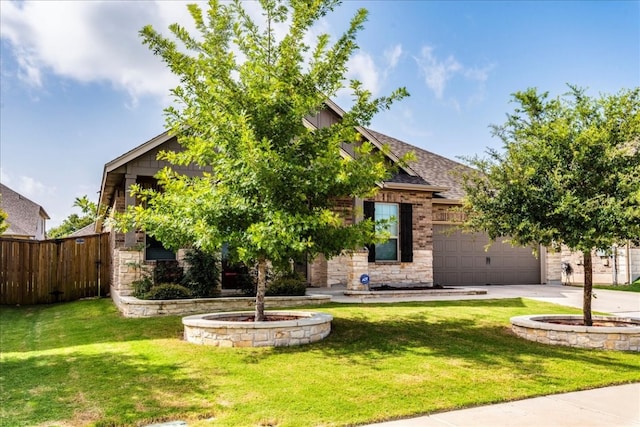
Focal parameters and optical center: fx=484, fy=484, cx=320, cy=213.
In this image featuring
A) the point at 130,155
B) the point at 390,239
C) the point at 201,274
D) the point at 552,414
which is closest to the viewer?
the point at 552,414

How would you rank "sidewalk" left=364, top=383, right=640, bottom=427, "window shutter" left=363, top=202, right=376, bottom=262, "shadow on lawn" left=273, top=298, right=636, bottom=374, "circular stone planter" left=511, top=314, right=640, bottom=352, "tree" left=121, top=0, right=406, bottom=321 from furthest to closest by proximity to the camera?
"window shutter" left=363, top=202, right=376, bottom=262, "circular stone planter" left=511, top=314, right=640, bottom=352, "tree" left=121, top=0, right=406, bottom=321, "shadow on lawn" left=273, top=298, right=636, bottom=374, "sidewalk" left=364, top=383, right=640, bottom=427

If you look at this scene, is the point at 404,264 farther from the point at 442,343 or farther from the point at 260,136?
the point at 260,136

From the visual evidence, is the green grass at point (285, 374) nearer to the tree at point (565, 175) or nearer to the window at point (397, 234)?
the tree at point (565, 175)

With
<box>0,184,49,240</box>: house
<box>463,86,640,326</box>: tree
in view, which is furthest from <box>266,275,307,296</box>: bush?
<box>0,184,49,240</box>: house

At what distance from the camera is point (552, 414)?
4840 mm

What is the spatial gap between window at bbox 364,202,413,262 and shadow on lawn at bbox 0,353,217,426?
9.55 m

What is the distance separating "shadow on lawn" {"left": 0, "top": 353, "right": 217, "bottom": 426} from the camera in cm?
478

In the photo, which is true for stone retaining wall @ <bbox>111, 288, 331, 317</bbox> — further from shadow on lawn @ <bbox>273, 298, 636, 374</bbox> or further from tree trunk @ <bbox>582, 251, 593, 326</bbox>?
tree trunk @ <bbox>582, 251, 593, 326</bbox>

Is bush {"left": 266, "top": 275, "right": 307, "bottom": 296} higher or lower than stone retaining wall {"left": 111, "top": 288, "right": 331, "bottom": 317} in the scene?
higher

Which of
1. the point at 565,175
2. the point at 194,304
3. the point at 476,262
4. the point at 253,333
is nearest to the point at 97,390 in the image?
the point at 253,333

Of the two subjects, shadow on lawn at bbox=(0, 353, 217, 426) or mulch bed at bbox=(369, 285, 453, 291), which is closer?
shadow on lawn at bbox=(0, 353, 217, 426)

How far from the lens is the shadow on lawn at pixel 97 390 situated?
15.7ft

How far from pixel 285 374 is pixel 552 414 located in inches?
120

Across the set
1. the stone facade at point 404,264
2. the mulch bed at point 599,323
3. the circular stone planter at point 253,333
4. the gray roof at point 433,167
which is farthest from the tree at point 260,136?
the gray roof at point 433,167
